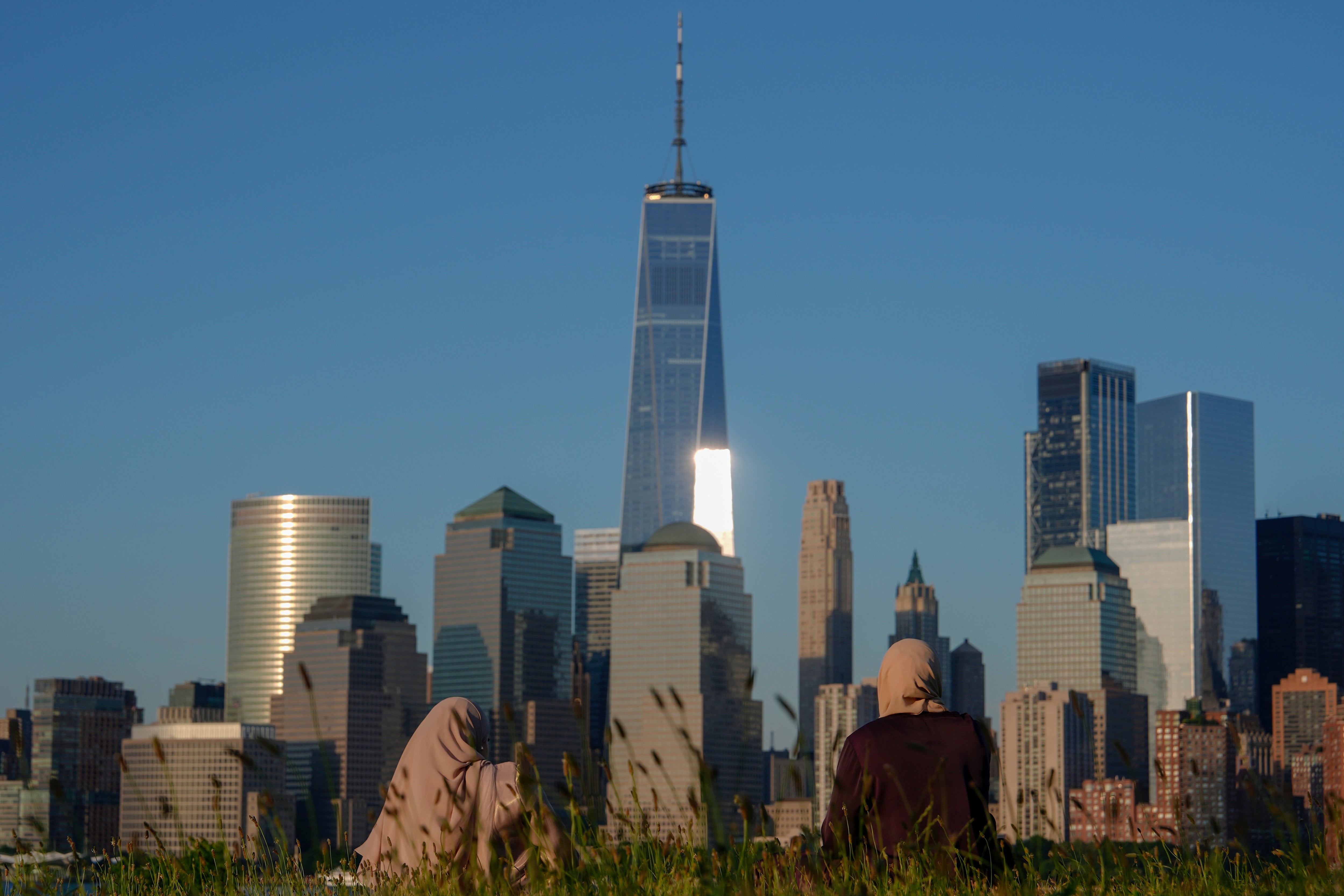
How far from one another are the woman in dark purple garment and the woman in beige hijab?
56.5 inches

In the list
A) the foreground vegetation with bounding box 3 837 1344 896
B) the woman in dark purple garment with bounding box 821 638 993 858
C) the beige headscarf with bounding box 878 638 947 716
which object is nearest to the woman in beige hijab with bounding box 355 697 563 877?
the foreground vegetation with bounding box 3 837 1344 896

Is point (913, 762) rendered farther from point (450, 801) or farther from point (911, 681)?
point (450, 801)

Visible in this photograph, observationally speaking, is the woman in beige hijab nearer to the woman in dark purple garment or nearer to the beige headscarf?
the woman in dark purple garment

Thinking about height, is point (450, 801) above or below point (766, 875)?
above

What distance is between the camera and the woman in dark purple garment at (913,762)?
7504 millimetres

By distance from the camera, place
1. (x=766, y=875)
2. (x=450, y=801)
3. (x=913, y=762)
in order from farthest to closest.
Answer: (x=913, y=762) → (x=450, y=801) → (x=766, y=875)

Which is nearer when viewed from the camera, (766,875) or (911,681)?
(766,875)

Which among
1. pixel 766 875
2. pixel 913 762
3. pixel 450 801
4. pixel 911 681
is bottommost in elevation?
pixel 766 875

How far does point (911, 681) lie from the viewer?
25.4 feet

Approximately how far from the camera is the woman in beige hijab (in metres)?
7.63

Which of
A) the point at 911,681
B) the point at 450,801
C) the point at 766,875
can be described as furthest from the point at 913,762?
the point at 450,801

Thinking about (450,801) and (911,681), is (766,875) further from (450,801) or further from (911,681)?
(450,801)

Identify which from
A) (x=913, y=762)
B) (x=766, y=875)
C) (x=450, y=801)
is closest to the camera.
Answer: (x=766, y=875)

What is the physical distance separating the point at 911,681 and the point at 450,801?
6.76ft
